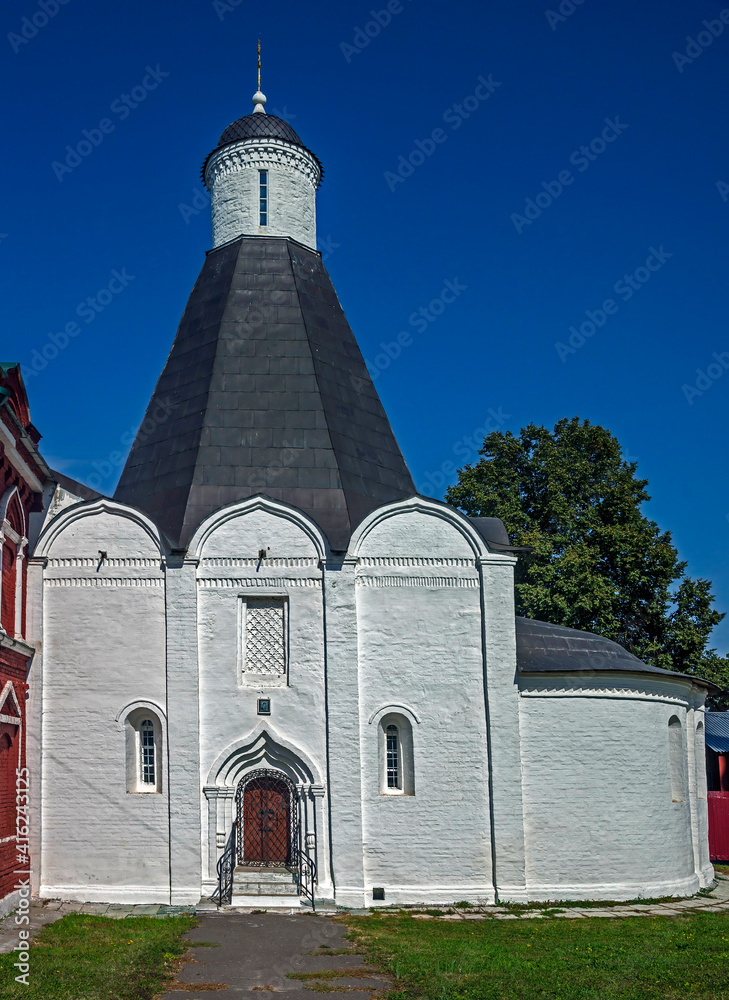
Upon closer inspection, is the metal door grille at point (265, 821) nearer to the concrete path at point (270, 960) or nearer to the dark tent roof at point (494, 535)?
the concrete path at point (270, 960)

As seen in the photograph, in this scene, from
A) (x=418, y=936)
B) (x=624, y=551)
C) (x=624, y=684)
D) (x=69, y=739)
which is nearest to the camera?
(x=418, y=936)

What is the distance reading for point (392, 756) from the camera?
15.2 m

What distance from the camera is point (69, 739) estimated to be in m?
14.9

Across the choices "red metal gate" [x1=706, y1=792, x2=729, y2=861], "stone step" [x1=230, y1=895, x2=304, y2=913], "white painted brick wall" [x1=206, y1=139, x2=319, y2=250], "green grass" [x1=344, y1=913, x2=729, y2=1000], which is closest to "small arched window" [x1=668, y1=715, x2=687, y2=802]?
"green grass" [x1=344, y1=913, x2=729, y2=1000]

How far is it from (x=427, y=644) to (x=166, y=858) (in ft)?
16.3

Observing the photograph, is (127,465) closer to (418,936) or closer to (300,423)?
(300,423)

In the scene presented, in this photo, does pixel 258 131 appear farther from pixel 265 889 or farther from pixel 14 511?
pixel 265 889

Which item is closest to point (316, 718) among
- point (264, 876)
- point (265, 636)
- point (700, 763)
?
point (265, 636)

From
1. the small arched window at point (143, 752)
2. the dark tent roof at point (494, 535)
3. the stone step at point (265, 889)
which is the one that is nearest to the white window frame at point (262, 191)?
the dark tent roof at point (494, 535)

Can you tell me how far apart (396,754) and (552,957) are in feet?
14.8

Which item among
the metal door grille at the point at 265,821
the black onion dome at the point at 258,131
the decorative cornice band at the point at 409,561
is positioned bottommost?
the metal door grille at the point at 265,821

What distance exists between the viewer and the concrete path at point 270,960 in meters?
10.0

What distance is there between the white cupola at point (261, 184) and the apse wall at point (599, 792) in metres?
10.2

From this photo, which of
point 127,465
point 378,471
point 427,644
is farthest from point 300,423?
point 427,644
